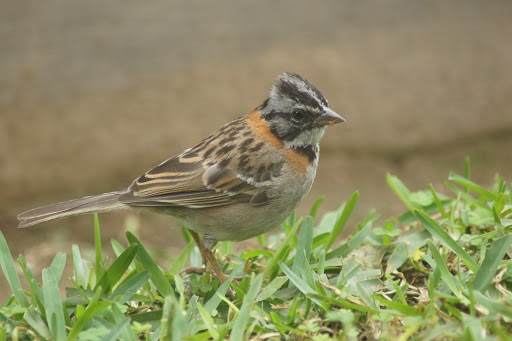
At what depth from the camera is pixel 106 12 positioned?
7918mm

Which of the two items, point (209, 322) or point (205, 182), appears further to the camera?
point (205, 182)

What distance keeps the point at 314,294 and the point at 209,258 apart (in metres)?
1.13

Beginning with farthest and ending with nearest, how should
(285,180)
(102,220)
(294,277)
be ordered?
(102,220)
(285,180)
(294,277)

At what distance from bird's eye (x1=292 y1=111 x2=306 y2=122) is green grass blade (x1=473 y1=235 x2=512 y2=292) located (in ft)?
5.50

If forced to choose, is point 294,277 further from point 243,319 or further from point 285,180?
point 285,180

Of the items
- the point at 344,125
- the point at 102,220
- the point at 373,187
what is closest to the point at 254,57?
the point at 344,125

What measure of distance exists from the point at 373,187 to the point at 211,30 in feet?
8.78

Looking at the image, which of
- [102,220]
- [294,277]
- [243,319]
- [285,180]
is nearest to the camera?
[243,319]

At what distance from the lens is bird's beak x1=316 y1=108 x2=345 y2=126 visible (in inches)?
190

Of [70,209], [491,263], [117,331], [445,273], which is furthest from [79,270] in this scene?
[491,263]

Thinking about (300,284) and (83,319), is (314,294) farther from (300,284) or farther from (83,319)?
(83,319)

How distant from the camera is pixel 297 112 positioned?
491 cm

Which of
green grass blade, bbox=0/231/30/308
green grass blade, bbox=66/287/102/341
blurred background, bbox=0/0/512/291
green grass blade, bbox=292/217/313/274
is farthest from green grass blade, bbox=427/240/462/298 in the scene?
blurred background, bbox=0/0/512/291

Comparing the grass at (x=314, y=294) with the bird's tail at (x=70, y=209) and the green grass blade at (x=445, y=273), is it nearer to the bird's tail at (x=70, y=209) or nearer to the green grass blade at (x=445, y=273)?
the green grass blade at (x=445, y=273)
